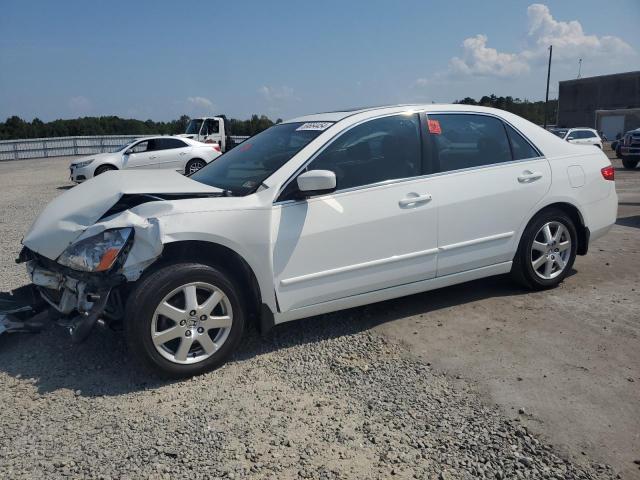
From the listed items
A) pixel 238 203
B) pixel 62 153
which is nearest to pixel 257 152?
pixel 238 203

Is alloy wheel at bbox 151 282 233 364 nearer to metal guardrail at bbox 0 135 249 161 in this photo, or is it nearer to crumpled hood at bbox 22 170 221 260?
crumpled hood at bbox 22 170 221 260

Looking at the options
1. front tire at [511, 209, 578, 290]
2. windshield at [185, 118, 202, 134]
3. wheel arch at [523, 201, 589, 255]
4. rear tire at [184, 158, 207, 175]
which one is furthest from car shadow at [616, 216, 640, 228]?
windshield at [185, 118, 202, 134]

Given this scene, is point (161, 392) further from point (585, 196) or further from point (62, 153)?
point (62, 153)

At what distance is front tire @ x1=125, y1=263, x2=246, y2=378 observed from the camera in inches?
132

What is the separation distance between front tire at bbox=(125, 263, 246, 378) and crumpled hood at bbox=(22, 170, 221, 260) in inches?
24.3

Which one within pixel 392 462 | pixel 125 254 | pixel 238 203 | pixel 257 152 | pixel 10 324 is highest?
pixel 257 152

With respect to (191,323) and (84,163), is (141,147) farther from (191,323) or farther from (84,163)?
(191,323)

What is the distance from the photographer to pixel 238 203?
368 centimetres

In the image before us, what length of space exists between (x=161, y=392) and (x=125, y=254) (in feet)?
2.91

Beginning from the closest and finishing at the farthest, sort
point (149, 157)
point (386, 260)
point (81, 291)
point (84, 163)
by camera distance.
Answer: point (81, 291)
point (386, 260)
point (84, 163)
point (149, 157)

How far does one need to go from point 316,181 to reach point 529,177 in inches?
82.6

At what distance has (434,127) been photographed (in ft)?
14.7

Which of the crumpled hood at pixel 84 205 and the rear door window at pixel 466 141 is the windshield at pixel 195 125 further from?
the rear door window at pixel 466 141

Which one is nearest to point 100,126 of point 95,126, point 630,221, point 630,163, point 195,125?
point 95,126
